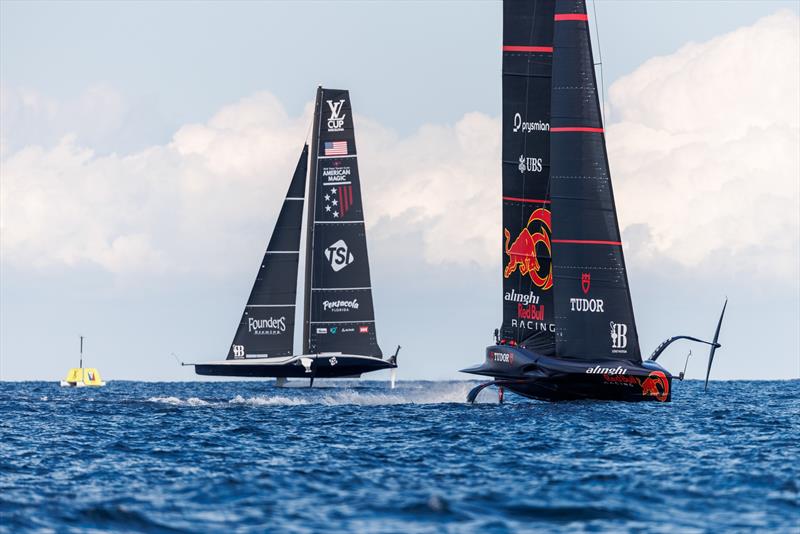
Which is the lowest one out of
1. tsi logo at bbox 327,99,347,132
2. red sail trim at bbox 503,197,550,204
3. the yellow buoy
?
the yellow buoy

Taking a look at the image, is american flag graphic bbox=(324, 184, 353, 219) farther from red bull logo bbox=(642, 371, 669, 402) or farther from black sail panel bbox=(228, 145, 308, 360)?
red bull logo bbox=(642, 371, 669, 402)

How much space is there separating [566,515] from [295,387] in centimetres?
4481

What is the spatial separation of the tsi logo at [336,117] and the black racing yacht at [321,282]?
0.15 feet

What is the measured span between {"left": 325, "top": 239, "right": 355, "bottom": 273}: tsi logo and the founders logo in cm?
374

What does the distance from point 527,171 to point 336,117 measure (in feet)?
63.3

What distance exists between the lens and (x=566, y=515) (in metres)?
17.4

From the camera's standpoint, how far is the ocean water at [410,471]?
1722cm

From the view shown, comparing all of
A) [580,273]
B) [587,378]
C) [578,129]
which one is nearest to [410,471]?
[587,378]

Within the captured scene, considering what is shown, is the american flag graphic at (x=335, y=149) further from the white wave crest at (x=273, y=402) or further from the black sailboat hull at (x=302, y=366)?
the white wave crest at (x=273, y=402)

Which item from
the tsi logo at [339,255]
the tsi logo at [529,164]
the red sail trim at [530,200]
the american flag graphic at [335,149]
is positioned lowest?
the tsi logo at [339,255]

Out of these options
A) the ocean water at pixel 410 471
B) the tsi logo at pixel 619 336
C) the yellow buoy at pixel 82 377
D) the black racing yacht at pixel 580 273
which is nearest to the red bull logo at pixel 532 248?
the black racing yacht at pixel 580 273

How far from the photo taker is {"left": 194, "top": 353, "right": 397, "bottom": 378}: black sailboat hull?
188 ft

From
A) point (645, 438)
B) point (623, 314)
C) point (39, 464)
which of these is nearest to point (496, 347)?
point (623, 314)

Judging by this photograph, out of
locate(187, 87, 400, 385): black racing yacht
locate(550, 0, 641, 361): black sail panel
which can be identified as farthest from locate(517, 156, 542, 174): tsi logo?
locate(187, 87, 400, 385): black racing yacht
